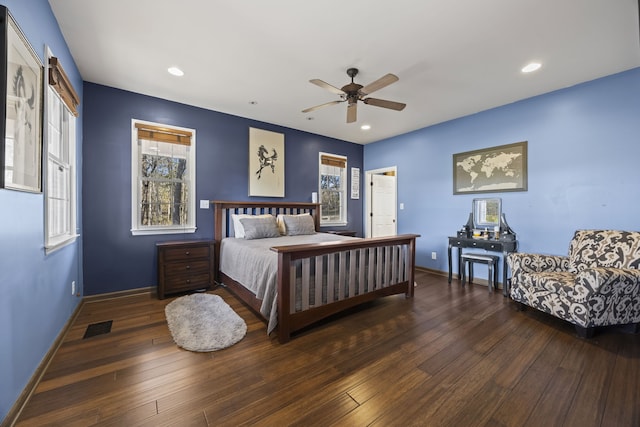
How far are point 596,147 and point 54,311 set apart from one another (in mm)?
5756

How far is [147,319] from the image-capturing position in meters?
2.66

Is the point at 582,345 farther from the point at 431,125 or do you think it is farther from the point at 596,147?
the point at 431,125

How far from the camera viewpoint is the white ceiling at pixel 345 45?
6.45 feet

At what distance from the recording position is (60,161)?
2385 millimetres

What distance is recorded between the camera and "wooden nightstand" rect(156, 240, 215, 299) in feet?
10.6

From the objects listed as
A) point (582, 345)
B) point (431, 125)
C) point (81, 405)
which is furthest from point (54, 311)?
point (431, 125)

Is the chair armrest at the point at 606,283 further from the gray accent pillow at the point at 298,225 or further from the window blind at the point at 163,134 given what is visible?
the window blind at the point at 163,134

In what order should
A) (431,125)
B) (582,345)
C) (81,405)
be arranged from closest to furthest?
(81,405) < (582,345) < (431,125)

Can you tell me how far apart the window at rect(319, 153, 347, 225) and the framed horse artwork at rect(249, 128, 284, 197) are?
3.35 feet

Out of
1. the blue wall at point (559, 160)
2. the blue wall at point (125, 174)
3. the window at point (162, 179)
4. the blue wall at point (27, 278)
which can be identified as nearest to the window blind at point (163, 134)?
the window at point (162, 179)

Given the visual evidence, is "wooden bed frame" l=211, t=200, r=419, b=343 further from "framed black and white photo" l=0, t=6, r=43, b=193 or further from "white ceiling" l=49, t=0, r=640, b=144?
"white ceiling" l=49, t=0, r=640, b=144

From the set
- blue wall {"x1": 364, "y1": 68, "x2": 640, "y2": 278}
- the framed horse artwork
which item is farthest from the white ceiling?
the framed horse artwork

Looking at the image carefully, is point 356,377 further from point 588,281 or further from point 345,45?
point 345,45

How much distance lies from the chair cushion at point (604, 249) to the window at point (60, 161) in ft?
16.3
